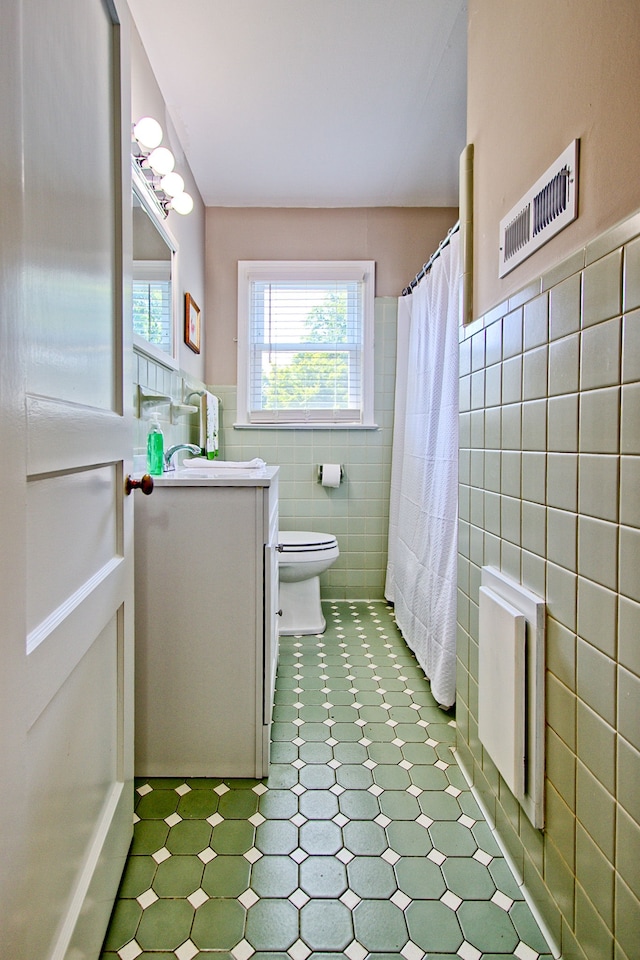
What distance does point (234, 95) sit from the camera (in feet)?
7.11

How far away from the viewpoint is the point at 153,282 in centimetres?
197

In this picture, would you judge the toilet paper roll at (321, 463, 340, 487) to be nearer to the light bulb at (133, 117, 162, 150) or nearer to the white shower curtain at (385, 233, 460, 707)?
the white shower curtain at (385, 233, 460, 707)

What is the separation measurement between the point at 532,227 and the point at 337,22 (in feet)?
4.07

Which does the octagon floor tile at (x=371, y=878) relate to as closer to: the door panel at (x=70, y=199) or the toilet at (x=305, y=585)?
the door panel at (x=70, y=199)

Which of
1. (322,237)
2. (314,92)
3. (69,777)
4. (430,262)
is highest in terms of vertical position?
(314,92)

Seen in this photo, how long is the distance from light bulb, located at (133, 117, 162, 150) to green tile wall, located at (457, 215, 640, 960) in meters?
1.21

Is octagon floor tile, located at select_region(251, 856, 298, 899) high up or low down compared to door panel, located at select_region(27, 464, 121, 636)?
down

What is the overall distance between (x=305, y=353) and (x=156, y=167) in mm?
1519

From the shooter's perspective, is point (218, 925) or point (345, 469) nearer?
point (218, 925)

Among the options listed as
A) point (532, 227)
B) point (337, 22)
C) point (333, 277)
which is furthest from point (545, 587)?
point (333, 277)

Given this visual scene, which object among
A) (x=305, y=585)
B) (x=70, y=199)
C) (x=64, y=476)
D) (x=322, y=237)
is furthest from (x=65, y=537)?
(x=322, y=237)

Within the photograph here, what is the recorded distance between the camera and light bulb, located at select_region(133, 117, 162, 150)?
5.53ft

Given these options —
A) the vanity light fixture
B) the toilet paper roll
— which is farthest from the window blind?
the vanity light fixture

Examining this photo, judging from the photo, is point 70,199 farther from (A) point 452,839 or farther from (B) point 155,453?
(A) point 452,839
